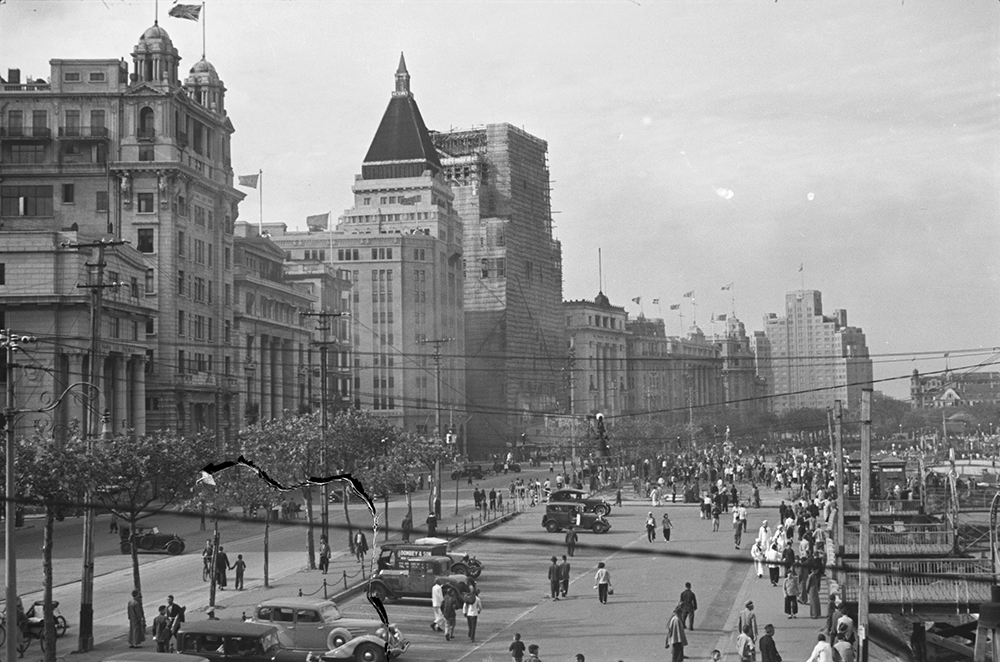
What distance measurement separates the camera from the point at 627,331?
646 feet

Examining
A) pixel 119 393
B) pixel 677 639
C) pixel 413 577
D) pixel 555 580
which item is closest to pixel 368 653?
pixel 677 639

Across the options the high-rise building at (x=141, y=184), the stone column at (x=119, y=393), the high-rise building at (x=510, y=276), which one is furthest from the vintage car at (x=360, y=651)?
the high-rise building at (x=510, y=276)

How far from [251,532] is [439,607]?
2433 centimetres

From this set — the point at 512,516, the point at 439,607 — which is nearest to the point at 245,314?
the point at 512,516

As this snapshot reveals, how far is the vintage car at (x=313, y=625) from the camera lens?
22859 millimetres

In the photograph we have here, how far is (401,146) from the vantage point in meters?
147

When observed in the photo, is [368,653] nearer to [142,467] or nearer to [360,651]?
[360,651]

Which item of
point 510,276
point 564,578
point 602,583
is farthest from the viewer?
point 510,276

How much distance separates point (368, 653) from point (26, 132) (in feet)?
193

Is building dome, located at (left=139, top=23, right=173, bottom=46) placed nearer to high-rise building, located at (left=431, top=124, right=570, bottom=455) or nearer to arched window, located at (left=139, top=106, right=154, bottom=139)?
arched window, located at (left=139, top=106, right=154, bottom=139)

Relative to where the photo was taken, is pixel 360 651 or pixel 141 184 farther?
pixel 141 184

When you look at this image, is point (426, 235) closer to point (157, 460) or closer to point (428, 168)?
point (428, 168)

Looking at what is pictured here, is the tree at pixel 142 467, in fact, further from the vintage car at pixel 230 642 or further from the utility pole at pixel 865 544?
the utility pole at pixel 865 544

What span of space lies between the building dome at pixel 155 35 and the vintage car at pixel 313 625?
59396 millimetres
